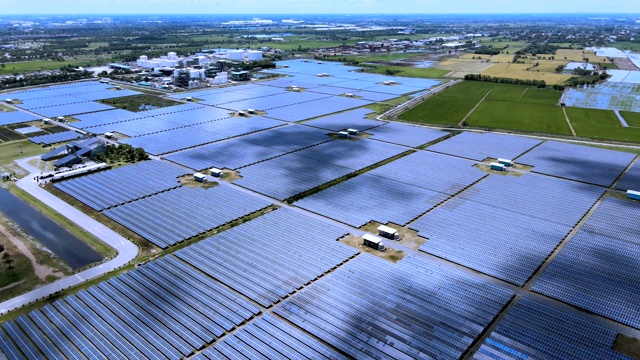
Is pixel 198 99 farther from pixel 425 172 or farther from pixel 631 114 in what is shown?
pixel 631 114

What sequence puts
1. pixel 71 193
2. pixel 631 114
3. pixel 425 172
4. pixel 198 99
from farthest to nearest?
1. pixel 198 99
2. pixel 631 114
3. pixel 425 172
4. pixel 71 193

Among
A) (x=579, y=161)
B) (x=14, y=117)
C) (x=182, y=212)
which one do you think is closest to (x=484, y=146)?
(x=579, y=161)

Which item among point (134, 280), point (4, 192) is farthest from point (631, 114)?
point (4, 192)

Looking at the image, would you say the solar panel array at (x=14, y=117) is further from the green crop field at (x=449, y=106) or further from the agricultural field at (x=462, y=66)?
the agricultural field at (x=462, y=66)

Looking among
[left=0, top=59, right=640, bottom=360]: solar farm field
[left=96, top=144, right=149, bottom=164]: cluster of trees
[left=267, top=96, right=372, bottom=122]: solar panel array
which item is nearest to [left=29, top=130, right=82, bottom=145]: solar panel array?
[left=0, top=59, right=640, bottom=360]: solar farm field

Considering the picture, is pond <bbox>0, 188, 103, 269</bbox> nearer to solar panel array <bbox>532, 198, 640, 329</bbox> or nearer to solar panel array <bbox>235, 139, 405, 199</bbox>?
solar panel array <bbox>235, 139, 405, 199</bbox>
